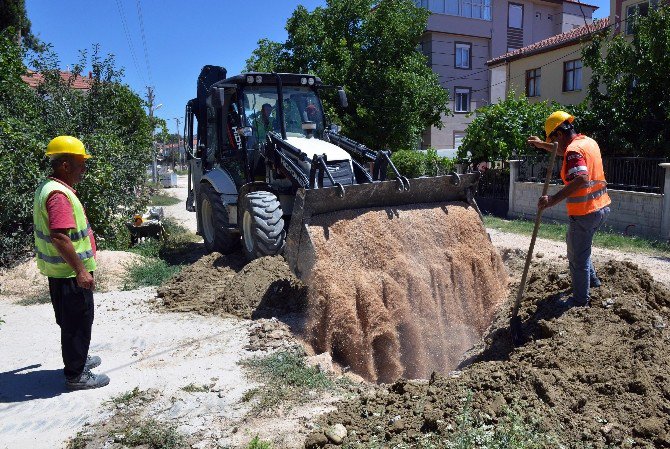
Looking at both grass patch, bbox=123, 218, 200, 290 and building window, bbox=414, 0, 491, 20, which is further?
building window, bbox=414, 0, 491, 20

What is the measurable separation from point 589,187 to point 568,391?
2.06 m

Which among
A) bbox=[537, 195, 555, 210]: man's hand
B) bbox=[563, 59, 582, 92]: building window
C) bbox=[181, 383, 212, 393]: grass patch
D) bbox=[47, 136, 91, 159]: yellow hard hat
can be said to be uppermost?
bbox=[563, 59, 582, 92]: building window

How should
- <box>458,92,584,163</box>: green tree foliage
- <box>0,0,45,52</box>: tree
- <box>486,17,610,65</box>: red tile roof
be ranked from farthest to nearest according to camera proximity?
<box>486,17,610,65</box>: red tile roof, <box>0,0,45,52</box>: tree, <box>458,92,584,163</box>: green tree foliage

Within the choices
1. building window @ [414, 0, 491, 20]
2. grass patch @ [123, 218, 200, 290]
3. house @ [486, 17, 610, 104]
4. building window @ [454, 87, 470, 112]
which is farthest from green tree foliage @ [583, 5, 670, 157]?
building window @ [454, 87, 470, 112]

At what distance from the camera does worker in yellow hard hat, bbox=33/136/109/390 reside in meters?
4.41

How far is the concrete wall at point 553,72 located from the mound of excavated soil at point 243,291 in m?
19.0

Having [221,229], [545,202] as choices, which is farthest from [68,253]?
[221,229]

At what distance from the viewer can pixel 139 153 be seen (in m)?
13.4

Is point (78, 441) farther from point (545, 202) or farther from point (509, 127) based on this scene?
point (509, 127)

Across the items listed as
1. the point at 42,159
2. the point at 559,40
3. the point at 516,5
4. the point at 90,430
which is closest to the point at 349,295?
the point at 90,430

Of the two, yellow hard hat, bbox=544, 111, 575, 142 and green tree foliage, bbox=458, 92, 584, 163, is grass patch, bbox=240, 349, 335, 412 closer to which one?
yellow hard hat, bbox=544, 111, 575, 142

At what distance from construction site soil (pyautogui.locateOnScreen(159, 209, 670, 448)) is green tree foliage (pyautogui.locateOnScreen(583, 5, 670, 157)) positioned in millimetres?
9475

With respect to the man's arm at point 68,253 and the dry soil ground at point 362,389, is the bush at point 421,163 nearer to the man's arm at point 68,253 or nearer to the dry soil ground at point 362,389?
the dry soil ground at point 362,389

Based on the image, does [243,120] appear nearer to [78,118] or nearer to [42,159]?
[42,159]
